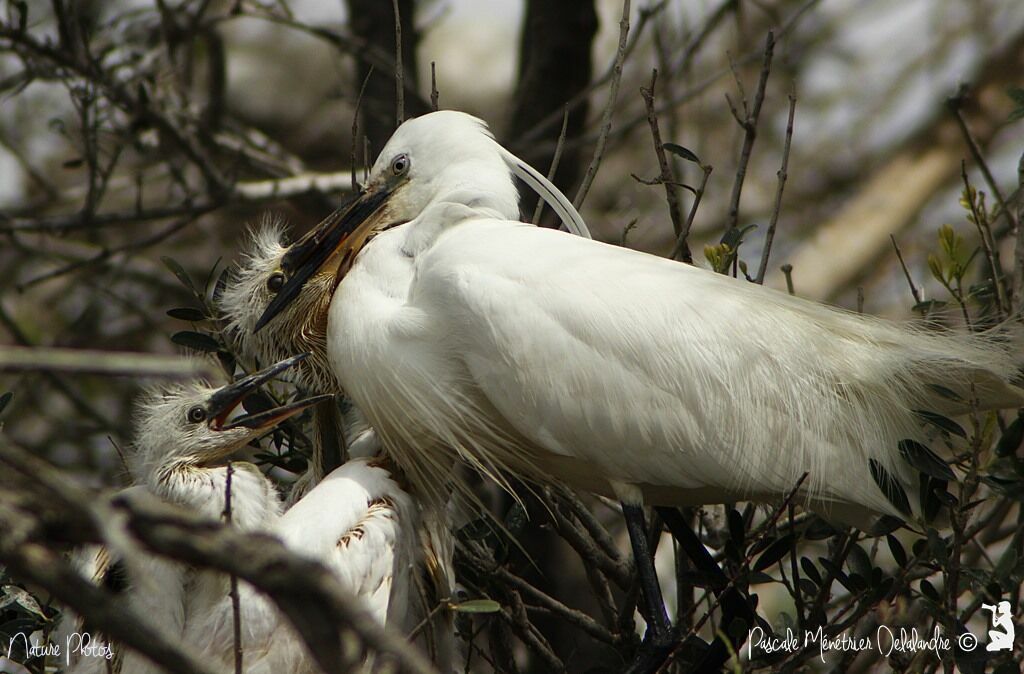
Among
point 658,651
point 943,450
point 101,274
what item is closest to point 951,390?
point 943,450

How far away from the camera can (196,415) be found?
2627mm

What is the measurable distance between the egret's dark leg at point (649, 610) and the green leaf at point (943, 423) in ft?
2.06

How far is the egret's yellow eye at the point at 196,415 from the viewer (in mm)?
2623

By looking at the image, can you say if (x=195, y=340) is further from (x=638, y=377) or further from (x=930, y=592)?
(x=930, y=592)

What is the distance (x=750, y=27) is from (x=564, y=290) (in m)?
7.05

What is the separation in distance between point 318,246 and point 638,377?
90cm

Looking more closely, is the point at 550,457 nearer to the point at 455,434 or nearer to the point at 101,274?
the point at 455,434

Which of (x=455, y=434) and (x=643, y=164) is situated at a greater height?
(x=455, y=434)

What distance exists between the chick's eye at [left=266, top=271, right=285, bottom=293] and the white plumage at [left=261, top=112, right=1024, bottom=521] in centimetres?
23

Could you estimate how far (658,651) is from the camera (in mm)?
2494

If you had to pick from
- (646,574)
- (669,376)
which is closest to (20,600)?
(646,574)

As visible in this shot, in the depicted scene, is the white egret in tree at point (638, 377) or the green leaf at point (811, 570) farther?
the green leaf at point (811, 570)

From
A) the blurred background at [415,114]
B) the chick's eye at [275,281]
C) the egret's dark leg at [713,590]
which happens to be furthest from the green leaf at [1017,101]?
the chick's eye at [275,281]

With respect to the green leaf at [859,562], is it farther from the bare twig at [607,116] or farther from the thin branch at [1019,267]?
the bare twig at [607,116]
